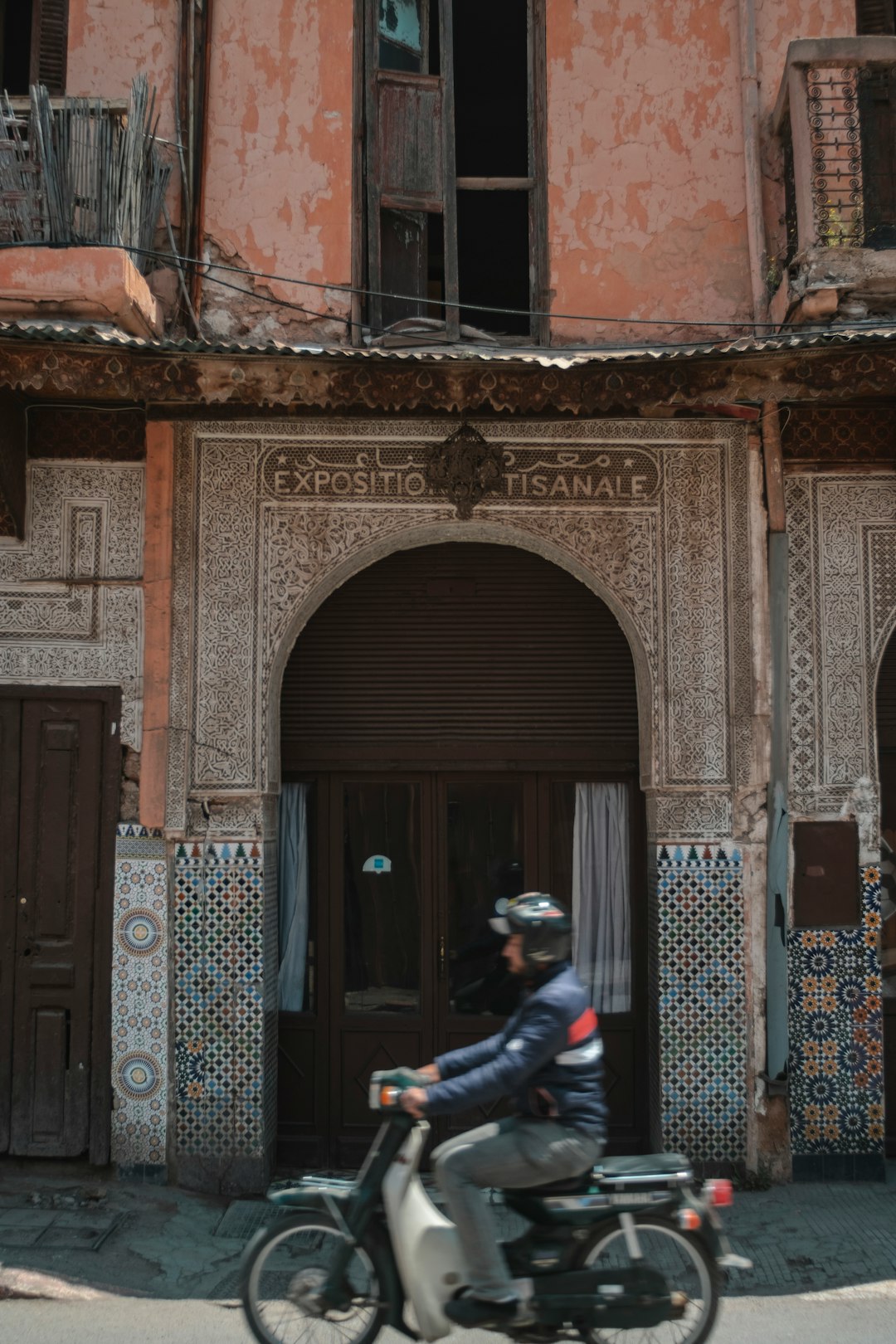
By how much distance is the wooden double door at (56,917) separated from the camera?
5.91 meters

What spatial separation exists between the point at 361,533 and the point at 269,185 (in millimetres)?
2023

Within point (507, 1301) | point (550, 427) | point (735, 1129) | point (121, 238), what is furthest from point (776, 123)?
point (507, 1301)

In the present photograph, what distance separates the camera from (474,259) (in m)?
8.45

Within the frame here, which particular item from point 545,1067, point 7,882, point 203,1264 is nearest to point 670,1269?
point 545,1067

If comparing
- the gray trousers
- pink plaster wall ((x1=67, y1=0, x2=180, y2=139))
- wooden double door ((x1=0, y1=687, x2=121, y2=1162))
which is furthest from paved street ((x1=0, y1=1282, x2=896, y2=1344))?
pink plaster wall ((x1=67, y1=0, x2=180, y2=139))

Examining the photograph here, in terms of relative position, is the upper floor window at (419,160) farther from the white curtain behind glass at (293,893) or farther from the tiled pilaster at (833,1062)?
the tiled pilaster at (833,1062)

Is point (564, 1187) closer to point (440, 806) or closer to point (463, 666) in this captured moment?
point (440, 806)

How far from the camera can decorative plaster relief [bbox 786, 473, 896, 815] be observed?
19.8 ft

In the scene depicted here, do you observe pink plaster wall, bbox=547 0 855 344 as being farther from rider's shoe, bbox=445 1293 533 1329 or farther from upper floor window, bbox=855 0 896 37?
rider's shoe, bbox=445 1293 533 1329

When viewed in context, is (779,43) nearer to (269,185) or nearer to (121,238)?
(269,185)

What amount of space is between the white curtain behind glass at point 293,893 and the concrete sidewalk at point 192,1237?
43.4 inches

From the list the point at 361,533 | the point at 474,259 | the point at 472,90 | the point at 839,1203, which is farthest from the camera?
the point at 474,259

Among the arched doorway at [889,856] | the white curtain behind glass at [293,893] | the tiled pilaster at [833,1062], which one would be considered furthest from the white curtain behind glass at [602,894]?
the white curtain behind glass at [293,893]

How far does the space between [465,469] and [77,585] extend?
2.09 meters
